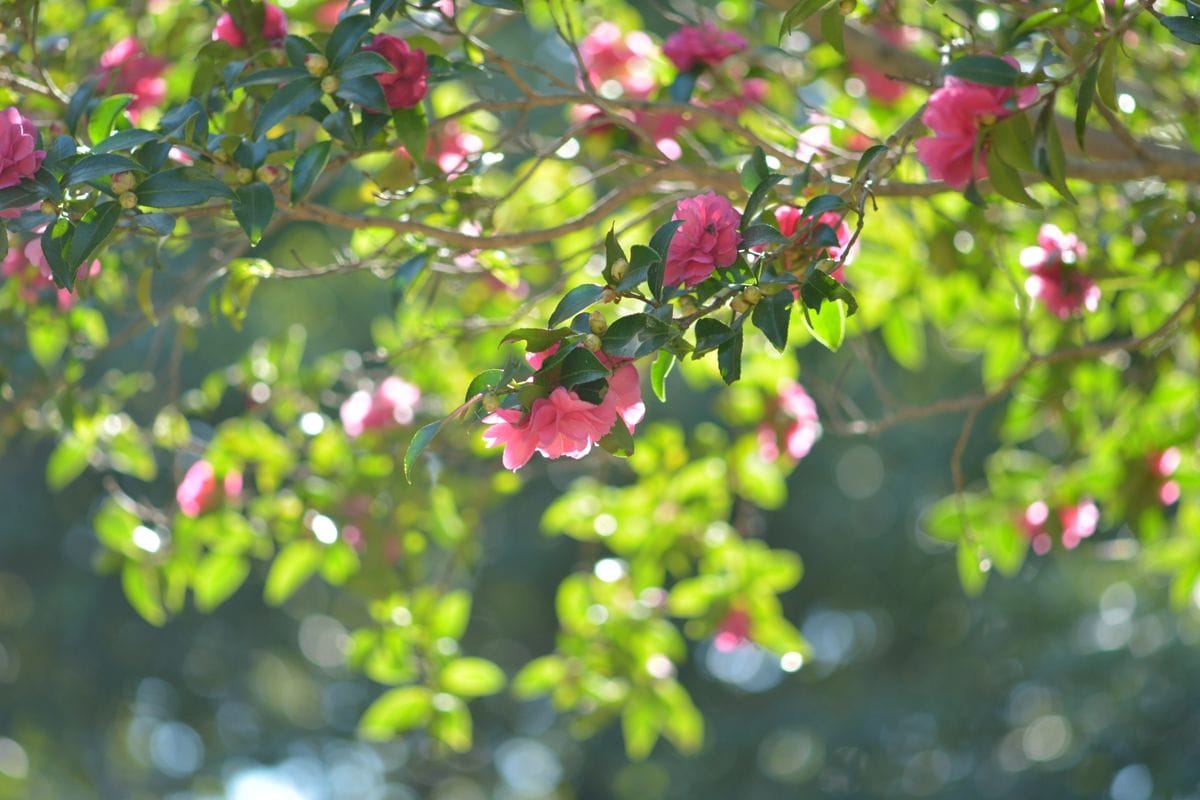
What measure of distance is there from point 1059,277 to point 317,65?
3.44 feet

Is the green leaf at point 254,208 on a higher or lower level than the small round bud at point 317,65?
lower

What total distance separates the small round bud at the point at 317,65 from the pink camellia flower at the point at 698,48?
26.8 inches

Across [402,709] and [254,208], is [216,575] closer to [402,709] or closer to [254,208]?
[402,709]

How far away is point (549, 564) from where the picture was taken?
6.41m

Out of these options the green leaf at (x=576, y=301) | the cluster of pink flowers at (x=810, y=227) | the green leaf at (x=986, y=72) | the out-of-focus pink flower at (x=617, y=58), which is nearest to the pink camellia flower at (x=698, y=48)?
the out-of-focus pink flower at (x=617, y=58)

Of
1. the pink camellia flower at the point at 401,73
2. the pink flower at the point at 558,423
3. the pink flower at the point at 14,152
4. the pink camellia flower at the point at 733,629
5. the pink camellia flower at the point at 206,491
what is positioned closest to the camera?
the pink flower at the point at 558,423

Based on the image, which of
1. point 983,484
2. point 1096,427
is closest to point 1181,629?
point 983,484

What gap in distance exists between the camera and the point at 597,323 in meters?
1.15

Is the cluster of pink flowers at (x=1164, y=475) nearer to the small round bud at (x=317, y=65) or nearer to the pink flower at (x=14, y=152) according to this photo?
the small round bud at (x=317, y=65)

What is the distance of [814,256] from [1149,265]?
3.57 feet

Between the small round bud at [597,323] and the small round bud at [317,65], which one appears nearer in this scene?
the small round bud at [597,323]

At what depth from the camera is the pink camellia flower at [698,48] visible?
1.94 metres

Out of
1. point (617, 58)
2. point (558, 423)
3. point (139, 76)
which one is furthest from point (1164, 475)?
point (139, 76)

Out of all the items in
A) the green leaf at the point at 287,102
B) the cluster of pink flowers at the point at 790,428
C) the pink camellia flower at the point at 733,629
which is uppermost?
the green leaf at the point at 287,102
